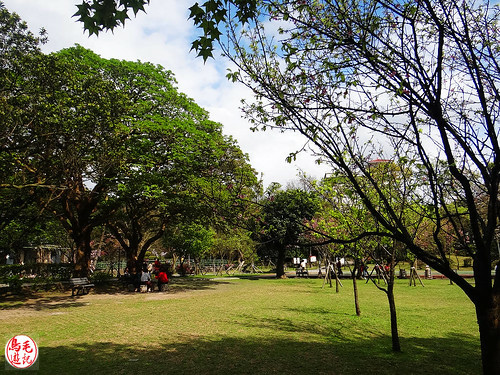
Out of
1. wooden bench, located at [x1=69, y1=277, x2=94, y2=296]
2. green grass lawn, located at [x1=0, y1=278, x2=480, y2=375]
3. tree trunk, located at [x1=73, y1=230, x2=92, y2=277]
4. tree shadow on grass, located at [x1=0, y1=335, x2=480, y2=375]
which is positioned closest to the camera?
tree shadow on grass, located at [x1=0, y1=335, x2=480, y2=375]

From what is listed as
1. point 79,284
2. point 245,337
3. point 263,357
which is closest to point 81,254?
point 79,284

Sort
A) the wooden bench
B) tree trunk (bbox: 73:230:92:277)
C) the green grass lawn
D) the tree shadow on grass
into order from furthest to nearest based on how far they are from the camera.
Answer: tree trunk (bbox: 73:230:92:277)
the wooden bench
the green grass lawn
the tree shadow on grass

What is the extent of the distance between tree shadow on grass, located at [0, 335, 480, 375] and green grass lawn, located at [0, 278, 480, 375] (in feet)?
0.06

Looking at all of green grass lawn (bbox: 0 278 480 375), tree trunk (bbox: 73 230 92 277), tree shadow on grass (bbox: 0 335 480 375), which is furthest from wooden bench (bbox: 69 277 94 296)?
tree shadow on grass (bbox: 0 335 480 375)

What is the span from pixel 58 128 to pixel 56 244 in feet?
103

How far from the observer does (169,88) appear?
18.8 metres

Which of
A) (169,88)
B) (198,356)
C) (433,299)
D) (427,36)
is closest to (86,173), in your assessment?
(169,88)

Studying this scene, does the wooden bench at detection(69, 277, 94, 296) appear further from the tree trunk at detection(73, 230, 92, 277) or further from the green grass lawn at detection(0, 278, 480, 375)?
the green grass lawn at detection(0, 278, 480, 375)

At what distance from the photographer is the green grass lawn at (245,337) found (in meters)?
6.03

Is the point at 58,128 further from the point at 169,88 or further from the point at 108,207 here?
the point at 169,88

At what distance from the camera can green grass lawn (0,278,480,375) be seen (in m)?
6.03

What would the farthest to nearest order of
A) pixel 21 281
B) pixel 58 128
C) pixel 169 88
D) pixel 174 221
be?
1. pixel 174 221
2. pixel 169 88
3. pixel 21 281
4. pixel 58 128

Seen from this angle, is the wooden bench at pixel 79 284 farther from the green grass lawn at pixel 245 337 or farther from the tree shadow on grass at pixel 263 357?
the tree shadow on grass at pixel 263 357

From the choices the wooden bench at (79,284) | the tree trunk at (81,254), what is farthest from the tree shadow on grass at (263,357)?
the tree trunk at (81,254)
